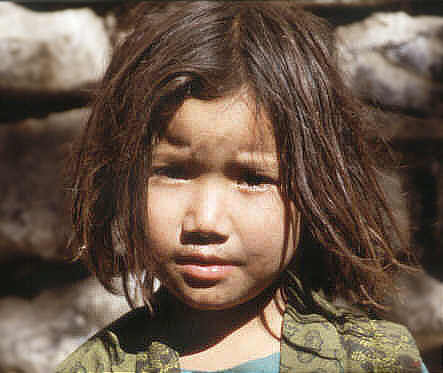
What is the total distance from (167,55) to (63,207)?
621 millimetres

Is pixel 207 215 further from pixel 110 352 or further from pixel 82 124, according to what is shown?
pixel 82 124

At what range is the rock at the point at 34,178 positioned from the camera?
1.31m

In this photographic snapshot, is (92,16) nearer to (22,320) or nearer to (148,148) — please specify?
(148,148)

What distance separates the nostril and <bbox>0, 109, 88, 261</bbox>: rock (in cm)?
59

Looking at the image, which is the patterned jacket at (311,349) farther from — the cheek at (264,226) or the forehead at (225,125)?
the forehead at (225,125)

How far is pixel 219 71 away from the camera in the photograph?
799 millimetres

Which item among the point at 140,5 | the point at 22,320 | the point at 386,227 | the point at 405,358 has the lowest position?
the point at 22,320

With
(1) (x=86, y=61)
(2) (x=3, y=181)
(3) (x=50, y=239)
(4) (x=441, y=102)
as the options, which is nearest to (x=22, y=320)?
(3) (x=50, y=239)

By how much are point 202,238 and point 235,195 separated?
0.08 metres

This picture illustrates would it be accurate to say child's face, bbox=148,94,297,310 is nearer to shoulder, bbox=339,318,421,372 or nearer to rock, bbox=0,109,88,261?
shoulder, bbox=339,318,421,372

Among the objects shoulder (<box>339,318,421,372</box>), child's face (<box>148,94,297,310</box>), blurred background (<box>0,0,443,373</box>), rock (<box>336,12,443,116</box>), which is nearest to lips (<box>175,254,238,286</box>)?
child's face (<box>148,94,297,310</box>)

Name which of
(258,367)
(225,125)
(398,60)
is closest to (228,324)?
(258,367)

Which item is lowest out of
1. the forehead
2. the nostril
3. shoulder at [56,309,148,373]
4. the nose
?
shoulder at [56,309,148,373]

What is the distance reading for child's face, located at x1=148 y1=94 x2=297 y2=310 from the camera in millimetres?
785
